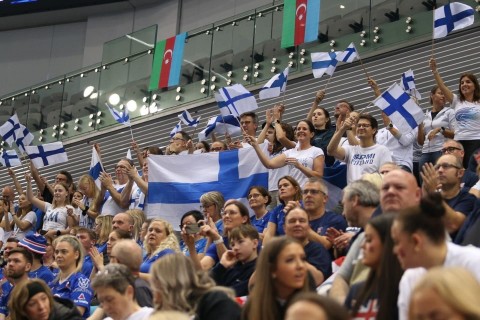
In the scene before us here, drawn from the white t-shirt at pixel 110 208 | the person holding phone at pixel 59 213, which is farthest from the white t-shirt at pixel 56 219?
the white t-shirt at pixel 110 208

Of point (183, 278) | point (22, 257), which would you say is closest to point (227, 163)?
point (22, 257)

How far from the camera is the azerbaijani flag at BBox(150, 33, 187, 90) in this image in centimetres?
1509

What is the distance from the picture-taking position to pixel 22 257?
8.02 m

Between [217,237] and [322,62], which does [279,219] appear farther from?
[322,62]

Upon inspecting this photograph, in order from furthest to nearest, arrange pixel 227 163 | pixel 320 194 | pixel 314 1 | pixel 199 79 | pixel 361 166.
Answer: pixel 199 79 → pixel 314 1 → pixel 227 163 → pixel 361 166 → pixel 320 194

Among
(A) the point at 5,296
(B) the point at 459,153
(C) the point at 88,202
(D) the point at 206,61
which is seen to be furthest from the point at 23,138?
(B) the point at 459,153

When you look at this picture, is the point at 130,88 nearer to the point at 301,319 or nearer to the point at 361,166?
the point at 361,166

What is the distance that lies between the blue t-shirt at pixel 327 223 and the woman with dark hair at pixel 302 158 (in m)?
1.85

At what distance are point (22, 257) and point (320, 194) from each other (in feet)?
9.29

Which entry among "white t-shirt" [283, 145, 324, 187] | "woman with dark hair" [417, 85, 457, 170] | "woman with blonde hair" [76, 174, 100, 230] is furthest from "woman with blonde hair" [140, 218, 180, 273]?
"woman with blonde hair" [76, 174, 100, 230]

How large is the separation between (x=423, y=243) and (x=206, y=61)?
12506 millimetres

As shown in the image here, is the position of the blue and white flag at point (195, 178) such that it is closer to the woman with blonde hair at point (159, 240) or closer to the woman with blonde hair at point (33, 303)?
the woman with blonde hair at point (159, 240)

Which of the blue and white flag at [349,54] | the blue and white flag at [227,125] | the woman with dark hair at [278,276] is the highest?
the blue and white flag at [349,54]

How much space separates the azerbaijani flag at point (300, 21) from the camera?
→ 13.3 m
